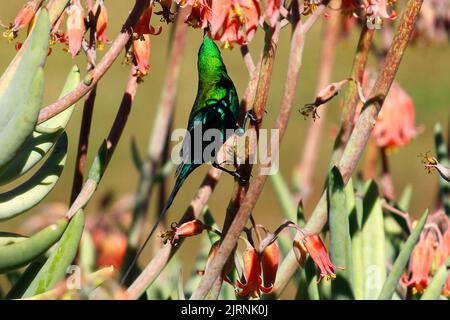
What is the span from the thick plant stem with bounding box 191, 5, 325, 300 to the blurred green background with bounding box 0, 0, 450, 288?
13.1 feet

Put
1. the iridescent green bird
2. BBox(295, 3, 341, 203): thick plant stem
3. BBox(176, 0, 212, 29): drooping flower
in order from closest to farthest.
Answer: BBox(176, 0, 212, 29): drooping flower
the iridescent green bird
BBox(295, 3, 341, 203): thick plant stem

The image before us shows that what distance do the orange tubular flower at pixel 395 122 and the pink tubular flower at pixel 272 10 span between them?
1156mm

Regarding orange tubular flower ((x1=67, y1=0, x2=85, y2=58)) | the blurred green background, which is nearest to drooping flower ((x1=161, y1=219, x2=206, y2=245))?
orange tubular flower ((x1=67, y1=0, x2=85, y2=58))

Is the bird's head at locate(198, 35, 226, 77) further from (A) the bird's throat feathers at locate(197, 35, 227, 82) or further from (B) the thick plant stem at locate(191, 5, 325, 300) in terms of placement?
(B) the thick plant stem at locate(191, 5, 325, 300)

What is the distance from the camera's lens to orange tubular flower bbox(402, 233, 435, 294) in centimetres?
147

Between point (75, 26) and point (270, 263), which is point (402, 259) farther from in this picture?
point (75, 26)

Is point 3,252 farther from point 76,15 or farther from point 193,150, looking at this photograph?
point 193,150

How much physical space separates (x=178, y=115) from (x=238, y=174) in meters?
6.54

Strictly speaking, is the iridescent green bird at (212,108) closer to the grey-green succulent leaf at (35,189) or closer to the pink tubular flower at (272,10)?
the grey-green succulent leaf at (35,189)

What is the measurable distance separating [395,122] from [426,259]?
2.64 feet

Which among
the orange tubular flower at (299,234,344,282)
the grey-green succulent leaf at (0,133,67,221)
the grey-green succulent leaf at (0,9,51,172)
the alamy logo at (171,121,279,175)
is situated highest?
the grey-green succulent leaf at (0,9,51,172)

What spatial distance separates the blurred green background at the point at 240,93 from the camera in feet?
20.4

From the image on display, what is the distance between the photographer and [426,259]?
148 centimetres

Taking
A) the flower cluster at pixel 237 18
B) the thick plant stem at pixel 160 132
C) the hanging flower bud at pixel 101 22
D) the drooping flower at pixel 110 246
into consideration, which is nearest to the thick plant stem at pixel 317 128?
the drooping flower at pixel 110 246
